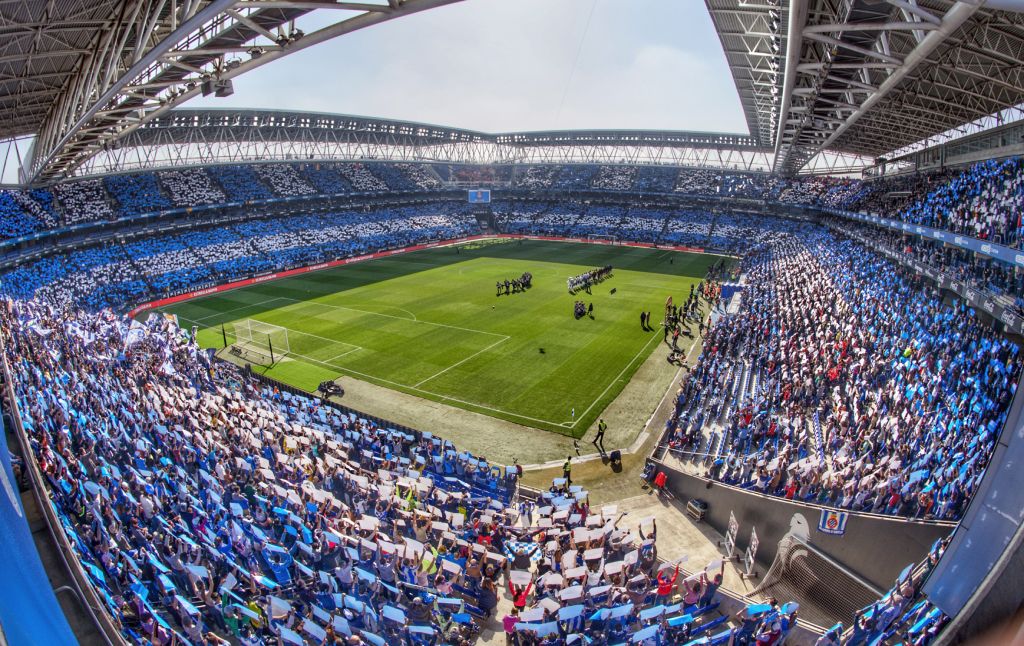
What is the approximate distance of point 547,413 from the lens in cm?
2162

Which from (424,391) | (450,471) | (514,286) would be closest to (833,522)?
(450,471)

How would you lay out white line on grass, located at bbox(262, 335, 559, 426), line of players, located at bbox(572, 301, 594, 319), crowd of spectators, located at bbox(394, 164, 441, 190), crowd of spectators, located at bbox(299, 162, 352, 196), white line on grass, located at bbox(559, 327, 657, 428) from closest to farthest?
white line on grass, located at bbox(559, 327, 657, 428), white line on grass, located at bbox(262, 335, 559, 426), line of players, located at bbox(572, 301, 594, 319), crowd of spectators, located at bbox(299, 162, 352, 196), crowd of spectators, located at bbox(394, 164, 441, 190)

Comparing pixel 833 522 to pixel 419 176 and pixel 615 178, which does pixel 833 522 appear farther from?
pixel 419 176

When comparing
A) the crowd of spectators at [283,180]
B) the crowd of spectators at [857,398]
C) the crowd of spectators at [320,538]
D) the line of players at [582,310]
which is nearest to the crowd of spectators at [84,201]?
the crowd of spectators at [283,180]

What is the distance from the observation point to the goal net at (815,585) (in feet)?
36.1

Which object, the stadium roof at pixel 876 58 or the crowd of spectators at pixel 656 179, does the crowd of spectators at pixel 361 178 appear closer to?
the crowd of spectators at pixel 656 179

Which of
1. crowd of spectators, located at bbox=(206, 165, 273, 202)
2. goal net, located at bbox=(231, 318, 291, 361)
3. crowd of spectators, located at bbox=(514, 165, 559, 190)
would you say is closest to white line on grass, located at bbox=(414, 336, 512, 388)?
goal net, located at bbox=(231, 318, 291, 361)

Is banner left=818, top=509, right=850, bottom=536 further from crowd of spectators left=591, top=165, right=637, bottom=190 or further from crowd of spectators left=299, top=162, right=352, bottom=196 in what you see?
crowd of spectators left=591, top=165, right=637, bottom=190

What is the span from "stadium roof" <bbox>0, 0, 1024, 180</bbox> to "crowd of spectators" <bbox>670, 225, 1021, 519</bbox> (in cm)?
836

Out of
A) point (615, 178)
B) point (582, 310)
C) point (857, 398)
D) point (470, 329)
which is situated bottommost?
point (470, 329)

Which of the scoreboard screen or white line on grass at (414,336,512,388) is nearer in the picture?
white line on grass at (414,336,512,388)

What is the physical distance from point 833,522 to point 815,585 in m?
1.38

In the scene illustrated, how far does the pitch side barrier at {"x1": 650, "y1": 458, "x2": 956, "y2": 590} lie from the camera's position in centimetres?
1074

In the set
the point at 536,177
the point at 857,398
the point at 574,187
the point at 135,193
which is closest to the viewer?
the point at 857,398
